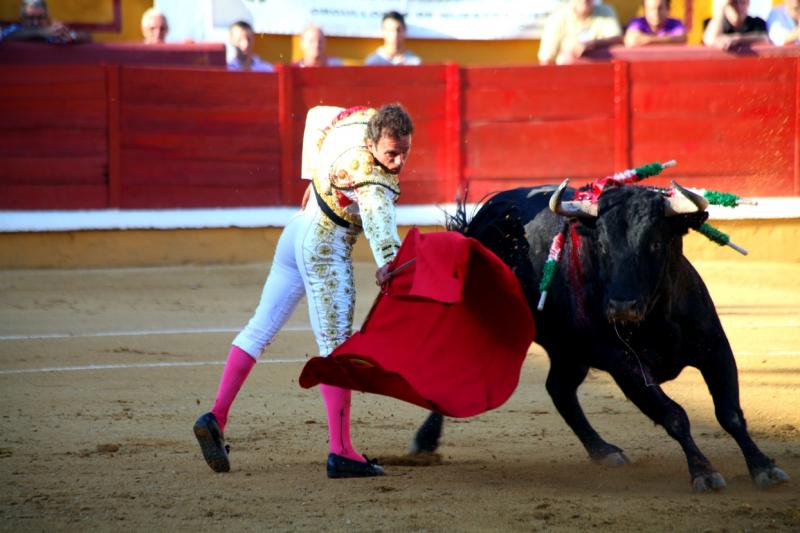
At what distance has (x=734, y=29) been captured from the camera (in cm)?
832

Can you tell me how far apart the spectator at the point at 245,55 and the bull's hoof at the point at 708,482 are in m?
5.53

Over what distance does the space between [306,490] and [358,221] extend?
683mm

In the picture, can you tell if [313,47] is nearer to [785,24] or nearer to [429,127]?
[429,127]

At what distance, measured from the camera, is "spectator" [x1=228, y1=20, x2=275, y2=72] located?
8.16 m

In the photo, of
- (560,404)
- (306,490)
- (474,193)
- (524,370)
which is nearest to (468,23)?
(474,193)

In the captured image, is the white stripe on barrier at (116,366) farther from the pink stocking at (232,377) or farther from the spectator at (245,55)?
the spectator at (245,55)

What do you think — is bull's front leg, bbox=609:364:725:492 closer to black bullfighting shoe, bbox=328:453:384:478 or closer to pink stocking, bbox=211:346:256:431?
black bullfighting shoe, bbox=328:453:384:478

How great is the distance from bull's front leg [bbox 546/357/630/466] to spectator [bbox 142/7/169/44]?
4945 mm

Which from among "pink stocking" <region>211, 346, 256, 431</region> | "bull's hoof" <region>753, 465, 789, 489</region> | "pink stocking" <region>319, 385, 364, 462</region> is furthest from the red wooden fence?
"bull's hoof" <region>753, 465, 789, 489</region>

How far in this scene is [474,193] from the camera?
335 inches

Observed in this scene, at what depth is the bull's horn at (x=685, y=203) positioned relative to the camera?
3303mm

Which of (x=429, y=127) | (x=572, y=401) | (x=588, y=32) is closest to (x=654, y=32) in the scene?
(x=588, y=32)

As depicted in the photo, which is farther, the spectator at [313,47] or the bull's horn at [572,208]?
the spectator at [313,47]

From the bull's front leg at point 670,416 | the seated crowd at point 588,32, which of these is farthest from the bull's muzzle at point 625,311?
the seated crowd at point 588,32
